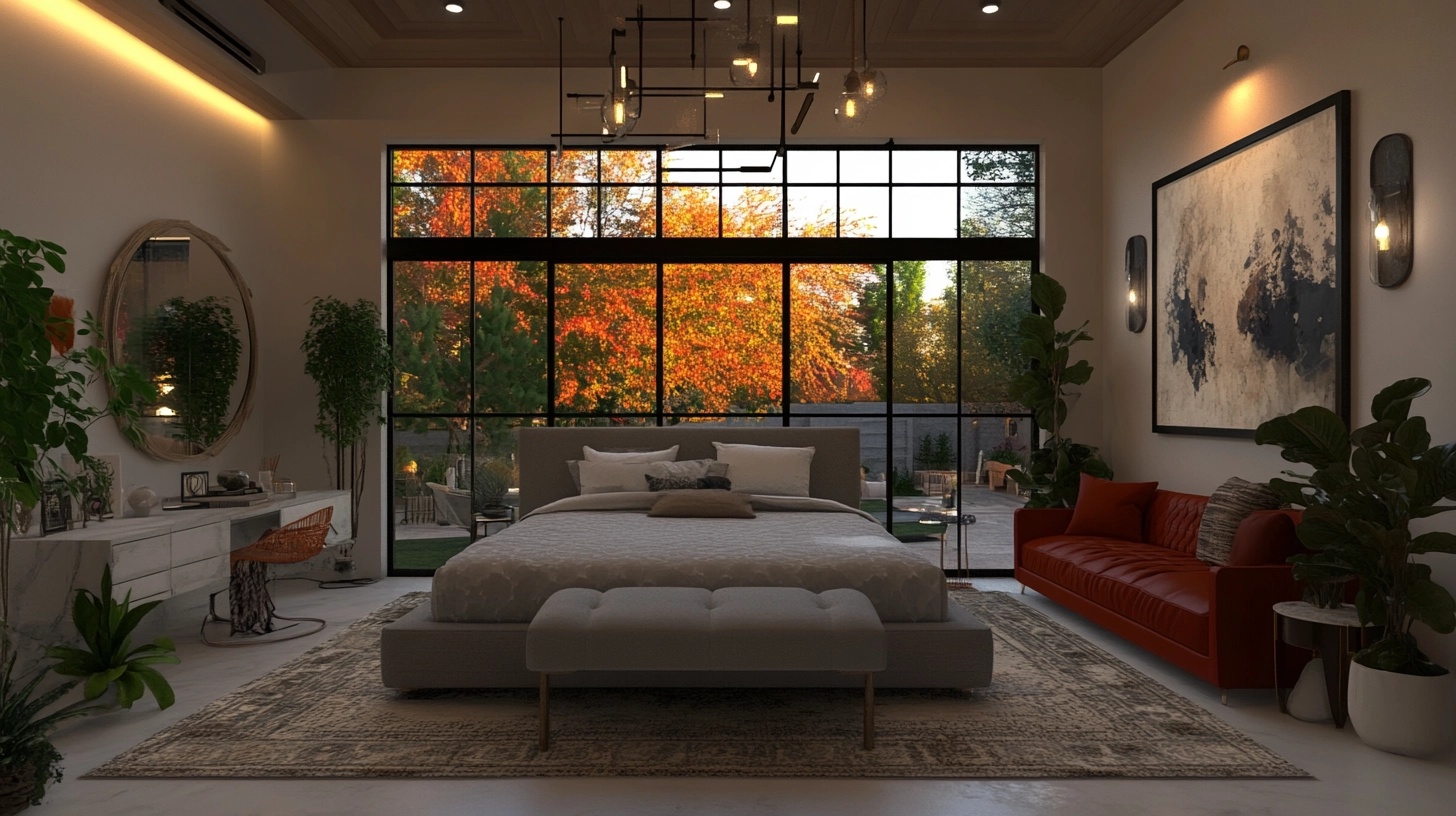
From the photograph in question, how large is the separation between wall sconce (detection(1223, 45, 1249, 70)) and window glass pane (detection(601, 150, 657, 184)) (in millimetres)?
4004

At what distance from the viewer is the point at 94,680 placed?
3779mm

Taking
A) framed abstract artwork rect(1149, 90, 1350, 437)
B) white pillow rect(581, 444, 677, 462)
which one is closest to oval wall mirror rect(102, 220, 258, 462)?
white pillow rect(581, 444, 677, 462)

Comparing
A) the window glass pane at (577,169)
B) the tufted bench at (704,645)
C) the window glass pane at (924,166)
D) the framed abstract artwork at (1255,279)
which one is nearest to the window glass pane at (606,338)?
the window glass pane at (577,169)

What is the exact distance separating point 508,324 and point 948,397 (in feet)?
11.5

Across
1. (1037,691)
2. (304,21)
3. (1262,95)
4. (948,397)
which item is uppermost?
(304,21)

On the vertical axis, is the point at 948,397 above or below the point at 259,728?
→ above

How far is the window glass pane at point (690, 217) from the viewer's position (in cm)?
745

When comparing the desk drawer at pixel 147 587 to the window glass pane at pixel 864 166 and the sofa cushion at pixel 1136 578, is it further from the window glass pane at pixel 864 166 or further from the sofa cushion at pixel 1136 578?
the window glass pane at pixel 864 166

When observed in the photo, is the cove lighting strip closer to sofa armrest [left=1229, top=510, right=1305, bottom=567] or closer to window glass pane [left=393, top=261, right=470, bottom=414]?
window glass pane [left=393, top=261, right=470, bottom=414]

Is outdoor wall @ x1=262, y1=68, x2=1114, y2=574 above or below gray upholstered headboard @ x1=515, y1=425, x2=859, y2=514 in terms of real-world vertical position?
above

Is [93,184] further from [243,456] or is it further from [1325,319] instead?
[1325,319]

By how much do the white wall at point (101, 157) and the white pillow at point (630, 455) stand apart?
2.59 m

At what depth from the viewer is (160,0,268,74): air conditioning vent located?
538cm

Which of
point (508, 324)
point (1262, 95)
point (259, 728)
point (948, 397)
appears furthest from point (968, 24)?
point (259, 728)
